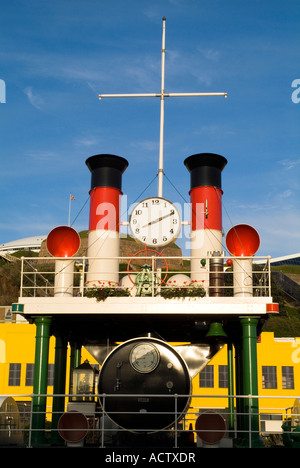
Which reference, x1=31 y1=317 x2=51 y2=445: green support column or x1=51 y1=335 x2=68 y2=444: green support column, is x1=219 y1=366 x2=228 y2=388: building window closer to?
x1=51 y1=335 x2=68 y2=444: green support column

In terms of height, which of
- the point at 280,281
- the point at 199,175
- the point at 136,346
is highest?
the point at 280,281

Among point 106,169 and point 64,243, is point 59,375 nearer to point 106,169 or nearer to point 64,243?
point 64,243

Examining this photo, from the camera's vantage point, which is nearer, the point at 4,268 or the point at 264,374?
the point at 264,374

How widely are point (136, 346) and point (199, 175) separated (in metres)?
7.35

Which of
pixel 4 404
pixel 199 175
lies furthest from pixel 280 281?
pixel 4 404

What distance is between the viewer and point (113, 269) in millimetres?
18953

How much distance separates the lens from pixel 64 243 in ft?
56.8

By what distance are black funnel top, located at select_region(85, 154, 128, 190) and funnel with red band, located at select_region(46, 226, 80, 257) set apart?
3.19 m

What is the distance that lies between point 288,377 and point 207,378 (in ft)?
20.7

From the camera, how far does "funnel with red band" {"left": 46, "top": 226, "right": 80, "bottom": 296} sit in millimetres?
16688

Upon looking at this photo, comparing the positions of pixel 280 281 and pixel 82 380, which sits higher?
pixel 280 281

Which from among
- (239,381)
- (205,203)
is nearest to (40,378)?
(239,381)

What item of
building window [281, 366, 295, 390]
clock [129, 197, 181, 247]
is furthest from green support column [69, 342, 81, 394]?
building window [281, 366, 295, 390]
